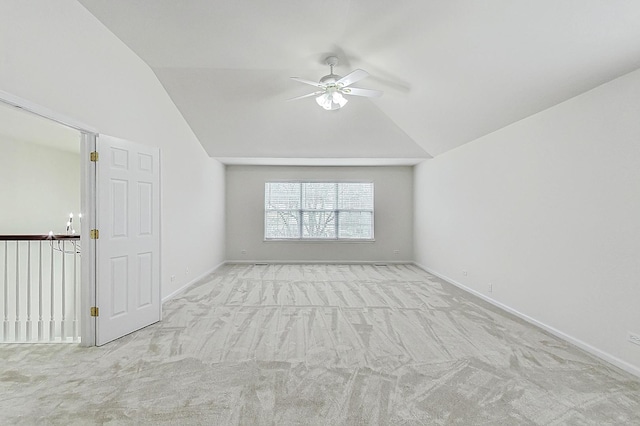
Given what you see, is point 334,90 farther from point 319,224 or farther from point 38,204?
point 38,204

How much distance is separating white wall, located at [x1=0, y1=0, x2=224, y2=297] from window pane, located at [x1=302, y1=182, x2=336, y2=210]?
2489 millimetres

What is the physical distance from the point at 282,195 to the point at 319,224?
1144 mm

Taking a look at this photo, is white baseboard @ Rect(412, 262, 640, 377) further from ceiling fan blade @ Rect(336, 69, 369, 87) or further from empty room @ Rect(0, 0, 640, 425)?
ceiling fan blade @ Rect(336, 69, 369, 87)

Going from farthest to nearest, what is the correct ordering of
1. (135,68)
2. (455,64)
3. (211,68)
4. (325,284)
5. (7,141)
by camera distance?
(325,284), (7,141), (211,68), (135,68), (455,64)

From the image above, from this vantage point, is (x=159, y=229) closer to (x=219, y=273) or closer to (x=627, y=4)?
(x=219, y=273)

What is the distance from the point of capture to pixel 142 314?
3.38 m

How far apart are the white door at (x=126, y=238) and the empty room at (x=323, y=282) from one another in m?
0.02

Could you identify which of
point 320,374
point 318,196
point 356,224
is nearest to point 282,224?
point 318,196

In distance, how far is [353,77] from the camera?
10.7 feet

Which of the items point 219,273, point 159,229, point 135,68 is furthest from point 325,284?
point 135,68

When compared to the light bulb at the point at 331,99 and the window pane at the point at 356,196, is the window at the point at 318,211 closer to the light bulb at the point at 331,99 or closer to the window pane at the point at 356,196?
the window pane at the point at 356,196

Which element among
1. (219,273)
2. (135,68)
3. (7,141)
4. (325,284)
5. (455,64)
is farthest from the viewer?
(219,273)

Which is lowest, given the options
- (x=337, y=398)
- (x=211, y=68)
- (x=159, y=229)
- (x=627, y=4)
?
(x=337, y=398)

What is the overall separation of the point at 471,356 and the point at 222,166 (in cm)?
617
